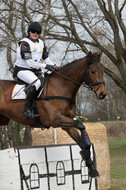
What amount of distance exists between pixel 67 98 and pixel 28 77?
83 cm

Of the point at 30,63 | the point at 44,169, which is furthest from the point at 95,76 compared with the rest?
the point at 44,169

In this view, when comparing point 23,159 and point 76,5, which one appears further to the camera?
point 76,5

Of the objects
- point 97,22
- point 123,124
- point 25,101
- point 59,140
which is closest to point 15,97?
point 25,101

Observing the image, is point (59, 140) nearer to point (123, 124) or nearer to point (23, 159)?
point (23, 159)

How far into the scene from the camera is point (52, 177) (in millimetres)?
6406

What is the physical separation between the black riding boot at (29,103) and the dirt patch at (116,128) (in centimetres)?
2128

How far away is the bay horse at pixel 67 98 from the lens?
239 inches

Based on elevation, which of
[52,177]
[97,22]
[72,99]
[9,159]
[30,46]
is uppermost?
[97,22]

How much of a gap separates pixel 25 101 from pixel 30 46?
1025 millimetres

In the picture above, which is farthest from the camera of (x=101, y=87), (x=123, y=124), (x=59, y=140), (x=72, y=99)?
(x=123, y=124)

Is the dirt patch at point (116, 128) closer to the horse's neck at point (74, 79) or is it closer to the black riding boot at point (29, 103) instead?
the horse's neck at point (74, 79)

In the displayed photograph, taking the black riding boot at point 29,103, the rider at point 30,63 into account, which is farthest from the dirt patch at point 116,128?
the black riding boot at point 29,103

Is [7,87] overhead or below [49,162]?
overhead

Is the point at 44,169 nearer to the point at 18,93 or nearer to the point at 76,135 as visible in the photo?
the point at 76,135
